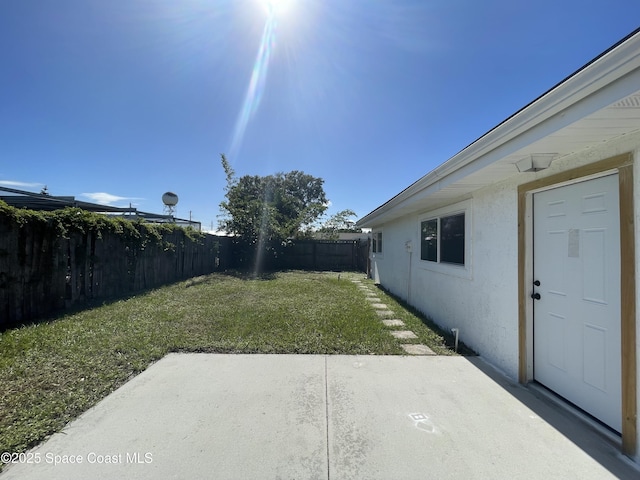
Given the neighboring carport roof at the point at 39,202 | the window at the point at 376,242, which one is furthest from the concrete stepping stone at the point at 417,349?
the neighboring carport roof at the point at 39,202

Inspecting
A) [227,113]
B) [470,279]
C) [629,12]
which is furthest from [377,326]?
[227,113]

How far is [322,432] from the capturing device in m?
2.24

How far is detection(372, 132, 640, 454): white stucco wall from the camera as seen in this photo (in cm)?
248

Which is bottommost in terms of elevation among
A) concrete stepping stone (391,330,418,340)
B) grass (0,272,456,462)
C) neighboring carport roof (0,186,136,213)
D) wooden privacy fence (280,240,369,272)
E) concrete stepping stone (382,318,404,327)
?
concrete stepping stone (391,330,418,340)

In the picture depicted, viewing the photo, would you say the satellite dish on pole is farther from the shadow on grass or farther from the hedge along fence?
the shadow on grass

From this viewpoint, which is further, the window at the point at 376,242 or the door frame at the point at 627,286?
the window at the point at 376,242

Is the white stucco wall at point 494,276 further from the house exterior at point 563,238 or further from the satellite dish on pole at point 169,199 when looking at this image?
the satellite dish on pole at point 169,199

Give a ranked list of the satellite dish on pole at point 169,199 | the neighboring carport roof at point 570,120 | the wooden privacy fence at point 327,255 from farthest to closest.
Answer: the wooden privacy fence at point 327,255
the satellite dish on pole at point 169,199
the neighboring carport roof at point 570,120

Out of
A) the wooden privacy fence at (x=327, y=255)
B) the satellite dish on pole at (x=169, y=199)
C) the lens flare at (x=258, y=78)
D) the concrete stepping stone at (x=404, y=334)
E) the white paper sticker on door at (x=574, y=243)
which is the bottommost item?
the concrete stepping stone at (x=404, y=334)

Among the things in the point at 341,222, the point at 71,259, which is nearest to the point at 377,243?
the point at 71,259

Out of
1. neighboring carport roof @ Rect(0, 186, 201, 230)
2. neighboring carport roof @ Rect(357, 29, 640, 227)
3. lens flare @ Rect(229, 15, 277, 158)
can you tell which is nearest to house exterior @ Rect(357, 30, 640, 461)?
neighboring carport roof @ Rect(357, 29, 640, 227)

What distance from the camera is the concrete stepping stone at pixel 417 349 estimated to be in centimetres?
403

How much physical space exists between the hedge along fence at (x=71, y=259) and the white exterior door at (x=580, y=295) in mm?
7442

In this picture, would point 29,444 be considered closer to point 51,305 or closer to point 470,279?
point 51,305
